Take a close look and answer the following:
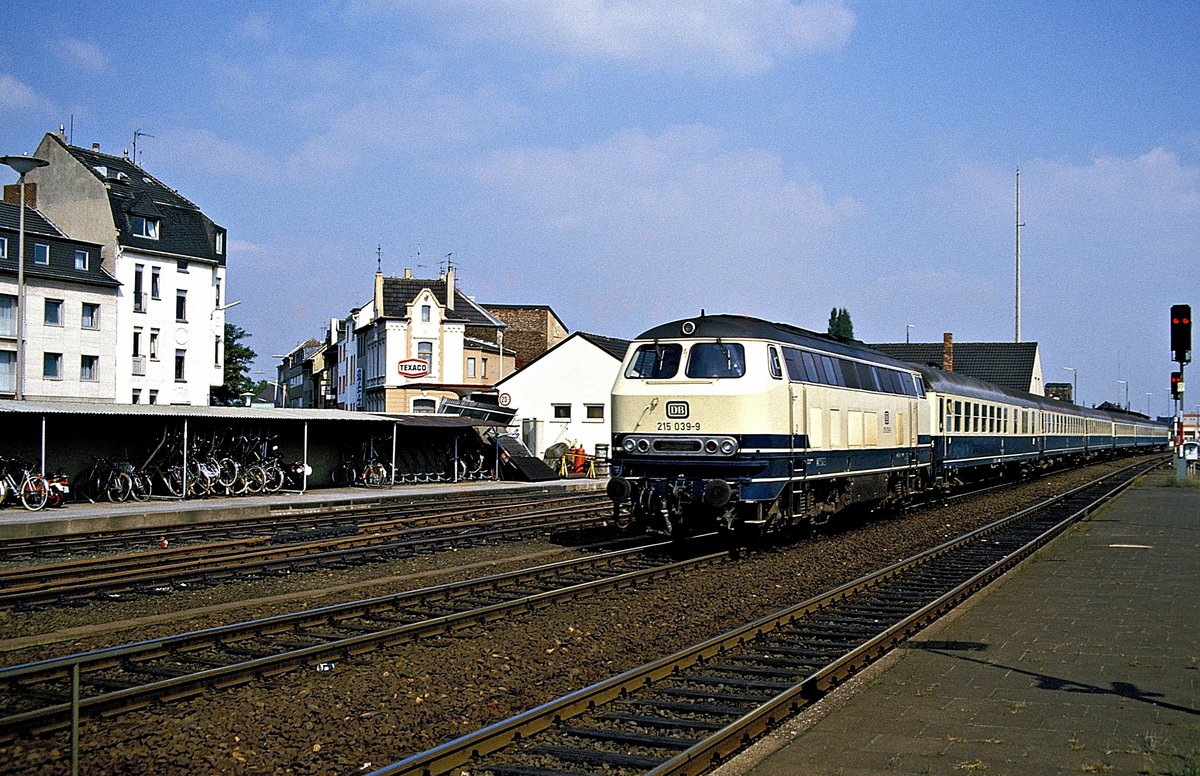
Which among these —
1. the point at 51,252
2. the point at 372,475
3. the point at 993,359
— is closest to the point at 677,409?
the point at 372,475

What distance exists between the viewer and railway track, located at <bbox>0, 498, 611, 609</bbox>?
12906 mm

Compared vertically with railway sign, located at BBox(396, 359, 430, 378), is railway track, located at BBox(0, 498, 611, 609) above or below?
below

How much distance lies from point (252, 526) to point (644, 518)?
9085 mm

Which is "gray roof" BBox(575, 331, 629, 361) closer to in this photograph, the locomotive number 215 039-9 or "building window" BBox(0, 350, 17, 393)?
"building window" BBox(0, 350, 17, 393)

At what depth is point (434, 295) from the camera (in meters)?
65.4

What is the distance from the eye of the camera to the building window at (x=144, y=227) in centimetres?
5119

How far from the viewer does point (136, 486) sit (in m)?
26.2

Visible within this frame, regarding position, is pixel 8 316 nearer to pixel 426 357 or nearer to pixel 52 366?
pixel 52 366

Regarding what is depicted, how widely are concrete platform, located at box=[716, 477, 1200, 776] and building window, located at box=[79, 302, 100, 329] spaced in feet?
145

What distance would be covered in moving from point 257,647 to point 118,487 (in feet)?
60.0

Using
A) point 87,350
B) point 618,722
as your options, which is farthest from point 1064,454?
point 618,722

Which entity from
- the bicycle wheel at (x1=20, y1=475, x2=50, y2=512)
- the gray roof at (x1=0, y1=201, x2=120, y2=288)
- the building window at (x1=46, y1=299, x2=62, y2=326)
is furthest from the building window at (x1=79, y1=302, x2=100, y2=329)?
the bicycle wheel at (x1=20, y1=475, x2=50, y2=512)

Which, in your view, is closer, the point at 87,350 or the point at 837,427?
the point at 837,427

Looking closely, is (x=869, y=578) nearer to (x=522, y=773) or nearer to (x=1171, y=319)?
(x=522, y=773)
